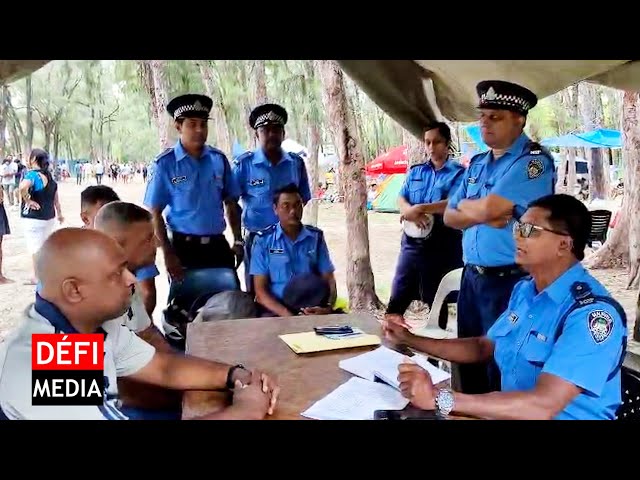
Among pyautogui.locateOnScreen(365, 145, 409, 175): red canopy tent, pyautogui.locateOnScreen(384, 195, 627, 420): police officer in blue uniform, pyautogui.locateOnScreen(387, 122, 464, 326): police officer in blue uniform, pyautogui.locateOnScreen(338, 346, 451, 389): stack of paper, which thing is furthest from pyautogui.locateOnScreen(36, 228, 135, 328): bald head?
pyautogui.locateOnScreen(365, 145, 409, 175): red canopy tent

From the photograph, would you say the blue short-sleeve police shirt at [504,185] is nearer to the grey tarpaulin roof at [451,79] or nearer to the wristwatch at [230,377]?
the grey tarpaulin roof at [451,79]

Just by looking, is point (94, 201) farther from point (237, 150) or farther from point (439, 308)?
point (439, 308)

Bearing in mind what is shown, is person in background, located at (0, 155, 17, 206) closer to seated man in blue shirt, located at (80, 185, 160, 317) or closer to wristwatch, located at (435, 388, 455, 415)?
seated man in blue shirt, located at (80, 185, 160, 317)

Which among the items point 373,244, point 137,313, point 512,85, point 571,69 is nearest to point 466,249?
point 512,85

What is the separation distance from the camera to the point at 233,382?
1626 millimetres

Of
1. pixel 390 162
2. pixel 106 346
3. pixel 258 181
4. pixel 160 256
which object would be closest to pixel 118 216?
pixel 106 346

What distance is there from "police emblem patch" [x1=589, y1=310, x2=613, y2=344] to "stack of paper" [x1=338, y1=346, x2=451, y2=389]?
39 centimetres

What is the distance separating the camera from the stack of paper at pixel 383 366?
1.62 meters

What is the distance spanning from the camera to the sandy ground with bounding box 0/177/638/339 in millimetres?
2012

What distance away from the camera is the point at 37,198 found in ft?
7.64

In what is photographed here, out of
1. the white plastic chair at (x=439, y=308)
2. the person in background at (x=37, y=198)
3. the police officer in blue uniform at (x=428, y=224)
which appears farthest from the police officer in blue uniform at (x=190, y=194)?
the white plastic chair at (x=439, y=308)
